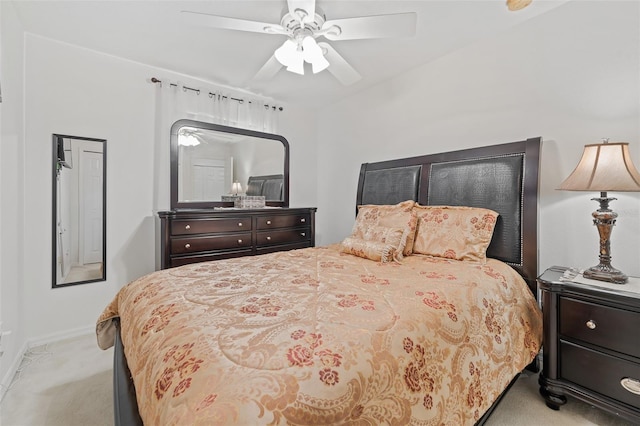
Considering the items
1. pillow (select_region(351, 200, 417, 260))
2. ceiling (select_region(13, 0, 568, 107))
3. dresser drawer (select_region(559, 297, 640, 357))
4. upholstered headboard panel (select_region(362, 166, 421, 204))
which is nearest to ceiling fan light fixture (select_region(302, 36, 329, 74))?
ceiling (select_region(13, 0, 568, 107))

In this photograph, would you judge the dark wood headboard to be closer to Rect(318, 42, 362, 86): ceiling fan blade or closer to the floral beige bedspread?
the floral beige bedspread

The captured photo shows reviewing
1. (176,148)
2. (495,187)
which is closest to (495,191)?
(495,187)

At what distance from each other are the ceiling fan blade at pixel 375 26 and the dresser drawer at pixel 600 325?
1.85 m

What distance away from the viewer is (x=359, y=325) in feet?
3.27

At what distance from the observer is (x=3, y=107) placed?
1886 mm

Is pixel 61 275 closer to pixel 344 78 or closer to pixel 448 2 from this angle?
pixel 344 78

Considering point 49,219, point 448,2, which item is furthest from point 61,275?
point 448,2

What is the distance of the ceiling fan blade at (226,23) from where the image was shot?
5.66 feet

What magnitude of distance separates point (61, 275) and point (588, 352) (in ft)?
13.2

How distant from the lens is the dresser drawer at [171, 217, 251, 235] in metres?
2.73

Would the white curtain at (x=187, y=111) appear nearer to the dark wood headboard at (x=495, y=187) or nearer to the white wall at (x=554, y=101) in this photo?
the white wall at (x=554, y=101)

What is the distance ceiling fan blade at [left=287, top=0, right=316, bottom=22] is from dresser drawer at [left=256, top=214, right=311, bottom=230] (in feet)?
6.77

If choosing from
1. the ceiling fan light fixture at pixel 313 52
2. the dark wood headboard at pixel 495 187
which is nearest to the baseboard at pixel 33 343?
the ceiling fan light fixture at pixel 313 52

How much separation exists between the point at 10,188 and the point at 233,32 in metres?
2.00
